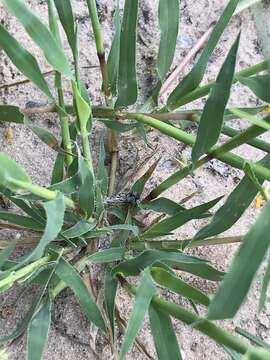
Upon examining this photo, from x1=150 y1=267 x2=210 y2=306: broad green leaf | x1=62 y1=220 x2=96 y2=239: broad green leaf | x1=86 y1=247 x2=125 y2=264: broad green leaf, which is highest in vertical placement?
x1=62 y1=220 x2=96 y2=239: broad green leaf

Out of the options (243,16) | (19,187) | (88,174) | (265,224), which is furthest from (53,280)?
(243,16)

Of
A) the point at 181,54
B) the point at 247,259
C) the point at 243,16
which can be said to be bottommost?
the point at 247,259

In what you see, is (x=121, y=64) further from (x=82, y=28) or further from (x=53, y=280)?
(x=82, y=28)

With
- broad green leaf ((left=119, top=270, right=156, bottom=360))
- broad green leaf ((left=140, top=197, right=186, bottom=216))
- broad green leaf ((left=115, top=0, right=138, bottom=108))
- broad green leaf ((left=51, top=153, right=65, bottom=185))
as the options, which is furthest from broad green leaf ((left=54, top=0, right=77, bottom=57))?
broad green leaf ((left=119, top=270, right=156, bottom=360))

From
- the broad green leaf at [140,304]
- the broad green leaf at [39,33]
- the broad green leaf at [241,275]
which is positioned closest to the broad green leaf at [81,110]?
the broad green leaf at [39,33]

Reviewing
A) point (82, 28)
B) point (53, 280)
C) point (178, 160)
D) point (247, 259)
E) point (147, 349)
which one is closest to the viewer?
point (247, 259)

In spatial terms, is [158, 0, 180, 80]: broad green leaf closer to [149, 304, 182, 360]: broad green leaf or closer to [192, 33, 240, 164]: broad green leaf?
[192, 33, 240, 164]: broad green leaf
